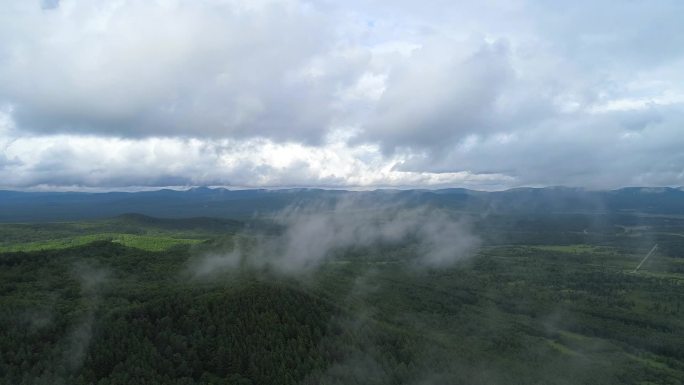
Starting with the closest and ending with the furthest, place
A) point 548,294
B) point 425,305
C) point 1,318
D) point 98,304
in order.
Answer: point 1,318, point 98,304, point 425,305, point 548,294

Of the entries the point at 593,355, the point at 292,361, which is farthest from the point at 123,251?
the point at 593,355

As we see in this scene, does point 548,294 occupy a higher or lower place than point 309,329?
lower

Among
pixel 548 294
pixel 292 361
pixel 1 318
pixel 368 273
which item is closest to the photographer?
pixel 1 318

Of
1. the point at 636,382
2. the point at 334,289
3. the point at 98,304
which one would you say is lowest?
the point at 636,382

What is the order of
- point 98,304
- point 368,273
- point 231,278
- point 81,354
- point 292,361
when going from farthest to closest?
point 368,273 < point 231,278 < point 98,304 < point 292,361 < point 81,354

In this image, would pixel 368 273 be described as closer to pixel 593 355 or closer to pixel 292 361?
pixel 593 355

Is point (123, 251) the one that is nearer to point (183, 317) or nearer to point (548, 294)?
point (183, 317)

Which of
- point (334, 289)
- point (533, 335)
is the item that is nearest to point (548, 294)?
point (533, 335)

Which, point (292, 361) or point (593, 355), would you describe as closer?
point (292, 361)

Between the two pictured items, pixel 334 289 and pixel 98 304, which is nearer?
pixel 98 304
